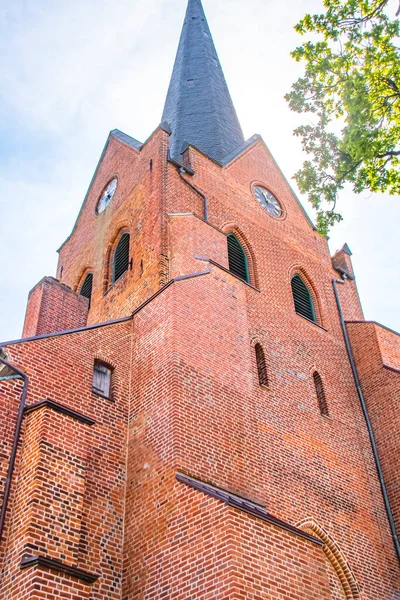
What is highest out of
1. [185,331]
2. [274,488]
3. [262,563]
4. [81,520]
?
[185,331]

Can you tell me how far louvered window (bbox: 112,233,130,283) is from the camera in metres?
15.7

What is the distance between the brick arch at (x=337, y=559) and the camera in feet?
37.5

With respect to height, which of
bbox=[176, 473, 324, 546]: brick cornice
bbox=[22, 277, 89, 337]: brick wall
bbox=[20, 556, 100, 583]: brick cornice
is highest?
bbox=[22, 277, 89, 337]: brick wall

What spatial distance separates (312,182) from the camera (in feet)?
38.4

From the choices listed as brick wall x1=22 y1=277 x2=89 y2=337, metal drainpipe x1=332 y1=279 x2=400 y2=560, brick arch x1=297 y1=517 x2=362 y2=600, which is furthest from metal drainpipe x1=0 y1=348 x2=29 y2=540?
metal drainpipe x1=332 y1=279 x2=400 y2=560

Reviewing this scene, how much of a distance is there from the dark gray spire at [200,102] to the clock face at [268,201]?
72.2 inches

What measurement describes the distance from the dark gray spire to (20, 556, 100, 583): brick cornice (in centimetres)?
1319

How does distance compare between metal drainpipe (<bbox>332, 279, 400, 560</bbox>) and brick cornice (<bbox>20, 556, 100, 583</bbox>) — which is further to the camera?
metal drainpipe (<bbox>332, 279, 400, 560</bbox>)

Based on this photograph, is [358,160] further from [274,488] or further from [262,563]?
[262,563]

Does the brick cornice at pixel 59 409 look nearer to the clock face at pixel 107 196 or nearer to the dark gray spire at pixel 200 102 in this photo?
→ the clock face at pixel 107 196

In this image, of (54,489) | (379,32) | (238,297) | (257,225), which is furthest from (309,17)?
(54,489)

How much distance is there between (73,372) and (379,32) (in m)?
7.43

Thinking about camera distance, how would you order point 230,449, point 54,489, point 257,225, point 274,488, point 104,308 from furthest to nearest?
point 257,225 → point 104,308 → point 274,488 → point 230,449 → point 54,489

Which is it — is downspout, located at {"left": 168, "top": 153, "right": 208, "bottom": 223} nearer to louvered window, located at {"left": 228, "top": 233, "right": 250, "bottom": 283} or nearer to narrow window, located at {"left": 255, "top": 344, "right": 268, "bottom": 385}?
louvered window, located at {"left": 228, "top": 233, "right": 250, "bottom": 283}
